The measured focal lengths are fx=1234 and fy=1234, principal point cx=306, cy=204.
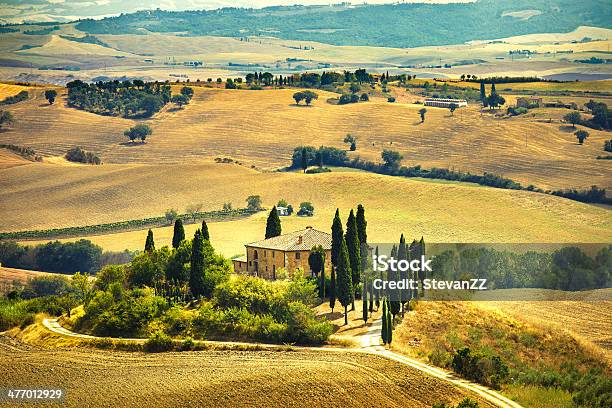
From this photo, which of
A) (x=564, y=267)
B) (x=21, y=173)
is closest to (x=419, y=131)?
(x=21, y=173)

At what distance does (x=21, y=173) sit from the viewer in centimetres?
14512

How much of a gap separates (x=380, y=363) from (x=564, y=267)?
33113mm

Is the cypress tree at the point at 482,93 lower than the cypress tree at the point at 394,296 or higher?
higher

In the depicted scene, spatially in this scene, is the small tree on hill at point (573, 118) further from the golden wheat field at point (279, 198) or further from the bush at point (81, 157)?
the bush at point (81, 157)

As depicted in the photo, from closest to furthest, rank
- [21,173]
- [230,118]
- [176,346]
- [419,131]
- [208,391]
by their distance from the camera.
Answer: [208,391]
[176,346]
[21,173]
[419,131]
[230,118]

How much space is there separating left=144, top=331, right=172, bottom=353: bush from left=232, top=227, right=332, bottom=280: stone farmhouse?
13.6 metres

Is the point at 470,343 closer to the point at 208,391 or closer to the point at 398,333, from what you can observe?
the point at 398,333

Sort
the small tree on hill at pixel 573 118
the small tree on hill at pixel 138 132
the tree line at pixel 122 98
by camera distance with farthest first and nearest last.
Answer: the tree line at pixel 122 98 < the small tree on hill at pixel 138 132 < the small tree on hill at pixel 573 118

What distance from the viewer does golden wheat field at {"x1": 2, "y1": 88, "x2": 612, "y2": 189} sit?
5812 inches

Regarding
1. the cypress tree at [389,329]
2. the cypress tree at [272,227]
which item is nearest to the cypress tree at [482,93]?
the cypress tree at [272,227]

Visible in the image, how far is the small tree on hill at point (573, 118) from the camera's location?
536 ft

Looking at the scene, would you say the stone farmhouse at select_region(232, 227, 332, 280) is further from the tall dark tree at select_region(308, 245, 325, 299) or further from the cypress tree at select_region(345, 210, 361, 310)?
the cypress tree at select_region(345, 210, 361, 310)

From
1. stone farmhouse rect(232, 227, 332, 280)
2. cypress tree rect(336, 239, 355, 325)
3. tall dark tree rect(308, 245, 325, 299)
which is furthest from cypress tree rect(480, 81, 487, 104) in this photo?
cypress tree rect(336, 239, 355, 325)

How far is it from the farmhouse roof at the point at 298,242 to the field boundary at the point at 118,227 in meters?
41.3
